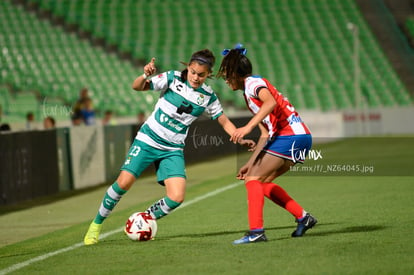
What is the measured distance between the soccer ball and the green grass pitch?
0.08m

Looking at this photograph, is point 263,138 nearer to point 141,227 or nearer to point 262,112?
point 262,112

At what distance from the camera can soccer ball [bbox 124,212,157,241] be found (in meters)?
8.52

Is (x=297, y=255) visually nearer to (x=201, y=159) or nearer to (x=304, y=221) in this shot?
(x=304, y=221)

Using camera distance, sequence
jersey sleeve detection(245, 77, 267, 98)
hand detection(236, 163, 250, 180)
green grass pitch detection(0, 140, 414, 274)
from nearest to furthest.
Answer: green grass pitch detection(0, 140, 414, 274)
jersey sleeve detection(245, 77, 267, 98)
hand detection(236, 163, 250, 180)

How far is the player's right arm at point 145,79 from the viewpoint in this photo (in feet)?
25.9

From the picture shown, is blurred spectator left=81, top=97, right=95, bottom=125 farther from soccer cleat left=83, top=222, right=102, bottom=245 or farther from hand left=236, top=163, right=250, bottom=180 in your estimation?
hand left=236, top=163, right=250, bottom=180

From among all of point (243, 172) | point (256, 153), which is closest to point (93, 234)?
point (243, 172)

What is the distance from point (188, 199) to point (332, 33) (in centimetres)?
2783

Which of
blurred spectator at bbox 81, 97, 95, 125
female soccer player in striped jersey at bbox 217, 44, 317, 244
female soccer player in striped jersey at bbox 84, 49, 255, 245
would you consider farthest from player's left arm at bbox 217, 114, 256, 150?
blurred spectator at bbox 81, 97, 95, 125

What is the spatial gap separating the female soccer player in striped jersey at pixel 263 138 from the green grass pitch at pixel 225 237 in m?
0.35

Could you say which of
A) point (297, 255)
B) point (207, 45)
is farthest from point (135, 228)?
point (207, 45)

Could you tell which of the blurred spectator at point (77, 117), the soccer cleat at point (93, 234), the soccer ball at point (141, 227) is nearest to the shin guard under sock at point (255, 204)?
the soccer ball at point (141, 227)

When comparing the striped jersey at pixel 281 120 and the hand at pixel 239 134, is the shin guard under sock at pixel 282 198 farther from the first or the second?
the hand at pixel 239 134

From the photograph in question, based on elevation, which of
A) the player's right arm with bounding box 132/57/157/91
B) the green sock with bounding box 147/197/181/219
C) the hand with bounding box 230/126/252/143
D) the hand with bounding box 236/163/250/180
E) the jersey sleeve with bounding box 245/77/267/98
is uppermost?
the player's right arm with bounding box 132/57/157/91
